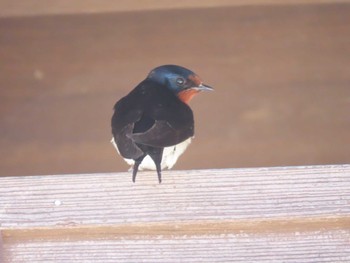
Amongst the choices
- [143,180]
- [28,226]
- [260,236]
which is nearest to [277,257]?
[260,236]

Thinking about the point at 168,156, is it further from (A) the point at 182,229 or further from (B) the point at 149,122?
(A) the point at 182,229

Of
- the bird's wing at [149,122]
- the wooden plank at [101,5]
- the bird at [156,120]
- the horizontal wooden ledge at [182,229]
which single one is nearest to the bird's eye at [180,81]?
the bird at [156,120]

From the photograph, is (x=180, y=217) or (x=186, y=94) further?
(x=186, y=94)

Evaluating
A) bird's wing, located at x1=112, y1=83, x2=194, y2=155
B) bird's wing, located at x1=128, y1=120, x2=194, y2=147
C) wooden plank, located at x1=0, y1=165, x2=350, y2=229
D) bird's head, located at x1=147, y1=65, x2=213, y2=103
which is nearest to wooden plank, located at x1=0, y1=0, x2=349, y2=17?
bird's head, located at x1=147, y1=65, x2=213, y2=103

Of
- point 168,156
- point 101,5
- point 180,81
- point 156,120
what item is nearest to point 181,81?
point 180,81

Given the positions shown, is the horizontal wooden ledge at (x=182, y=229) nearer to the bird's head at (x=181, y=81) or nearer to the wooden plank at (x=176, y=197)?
the wooden plank at (x=176, y=197)

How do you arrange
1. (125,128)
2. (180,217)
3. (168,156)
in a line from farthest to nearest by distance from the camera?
1. (168,156)
2. (125,128)
3. (180,217)
